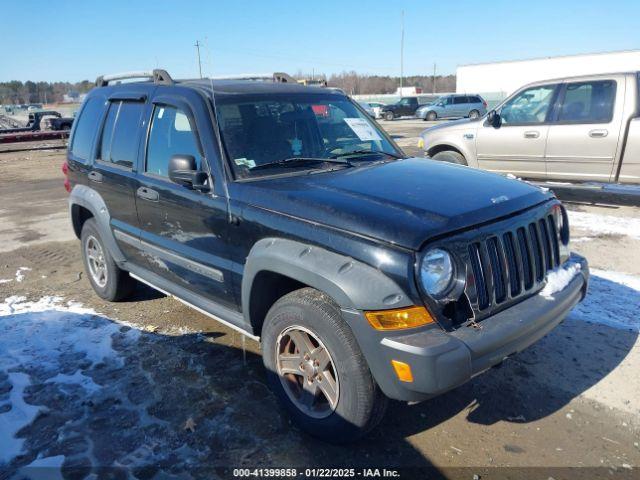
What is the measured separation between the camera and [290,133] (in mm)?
3734

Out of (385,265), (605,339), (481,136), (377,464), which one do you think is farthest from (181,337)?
(481,136)

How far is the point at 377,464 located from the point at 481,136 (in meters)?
7.15

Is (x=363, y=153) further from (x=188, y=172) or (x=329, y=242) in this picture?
(x=329, y=242)

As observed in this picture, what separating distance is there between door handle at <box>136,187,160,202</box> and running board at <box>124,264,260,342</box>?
2.15 feet

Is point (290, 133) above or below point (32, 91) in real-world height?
below

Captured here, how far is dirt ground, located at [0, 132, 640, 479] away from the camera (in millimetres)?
2824

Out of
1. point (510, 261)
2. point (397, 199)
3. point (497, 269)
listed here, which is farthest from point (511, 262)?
point (397, 199)

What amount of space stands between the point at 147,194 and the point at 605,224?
6.16m

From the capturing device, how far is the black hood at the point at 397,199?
102 inches

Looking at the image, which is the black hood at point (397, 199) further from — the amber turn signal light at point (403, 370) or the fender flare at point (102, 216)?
the fender flare at point (102, 216)

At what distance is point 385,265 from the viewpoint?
247 cm

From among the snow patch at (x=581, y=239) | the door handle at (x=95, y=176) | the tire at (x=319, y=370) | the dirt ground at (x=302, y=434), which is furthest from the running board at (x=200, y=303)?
the snow patch at (x=581, y=239)

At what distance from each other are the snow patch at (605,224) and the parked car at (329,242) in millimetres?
4005

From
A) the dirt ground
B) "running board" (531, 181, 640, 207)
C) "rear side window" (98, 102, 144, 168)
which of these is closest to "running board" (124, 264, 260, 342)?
the dirt ground
